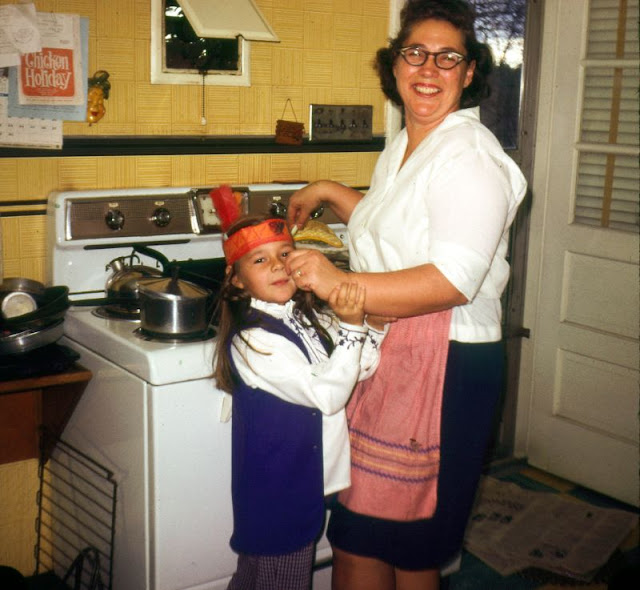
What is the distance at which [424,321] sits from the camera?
5.53 feet

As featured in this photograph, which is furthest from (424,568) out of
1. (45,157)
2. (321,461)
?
(45,157)

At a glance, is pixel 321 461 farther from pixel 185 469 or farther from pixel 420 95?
pixel 420 95

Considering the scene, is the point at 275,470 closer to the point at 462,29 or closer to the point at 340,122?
the point at 462,29

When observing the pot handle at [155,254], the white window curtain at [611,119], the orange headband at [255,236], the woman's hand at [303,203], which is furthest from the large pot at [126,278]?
the white window curtain at [611,119]

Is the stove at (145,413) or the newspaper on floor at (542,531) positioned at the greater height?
the stove at (145,413)

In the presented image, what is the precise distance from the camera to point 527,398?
3369mm

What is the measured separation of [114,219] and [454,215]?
1135 millimetres

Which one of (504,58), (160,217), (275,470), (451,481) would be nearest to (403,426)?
(451,481)

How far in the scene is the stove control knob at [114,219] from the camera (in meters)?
2.34

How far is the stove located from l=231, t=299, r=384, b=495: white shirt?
0.72ft

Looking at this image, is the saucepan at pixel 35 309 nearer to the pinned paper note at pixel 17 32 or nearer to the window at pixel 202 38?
the pinned paper note at pixel 17 32

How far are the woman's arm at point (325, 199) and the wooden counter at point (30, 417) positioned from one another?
77 centimetres

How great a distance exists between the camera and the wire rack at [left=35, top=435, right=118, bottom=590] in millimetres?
2184

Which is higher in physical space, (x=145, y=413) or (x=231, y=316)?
(x=231, y=316)
